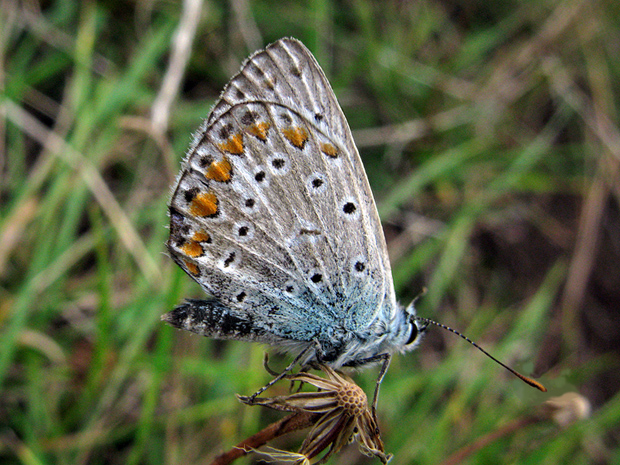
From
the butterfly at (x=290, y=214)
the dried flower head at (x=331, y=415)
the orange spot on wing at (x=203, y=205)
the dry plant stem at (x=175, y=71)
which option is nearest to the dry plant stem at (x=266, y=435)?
the dried flower head at (x=331, y=415)

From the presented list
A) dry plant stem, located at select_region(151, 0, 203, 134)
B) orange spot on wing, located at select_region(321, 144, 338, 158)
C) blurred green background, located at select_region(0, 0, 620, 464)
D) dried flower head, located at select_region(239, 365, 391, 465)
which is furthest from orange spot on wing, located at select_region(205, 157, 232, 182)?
dry plant stem, located at select_region(151, 0, 203, 134)

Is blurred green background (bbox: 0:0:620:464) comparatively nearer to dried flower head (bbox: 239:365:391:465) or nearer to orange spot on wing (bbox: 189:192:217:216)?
orange spot on wing (bbox: 189:192:217:216)

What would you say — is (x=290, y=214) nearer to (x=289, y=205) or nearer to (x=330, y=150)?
(x=289, y=205)

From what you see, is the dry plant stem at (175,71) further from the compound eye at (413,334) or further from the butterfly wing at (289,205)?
the compound eye at (413,334)

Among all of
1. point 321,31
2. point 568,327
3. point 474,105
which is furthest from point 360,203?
point 568,327

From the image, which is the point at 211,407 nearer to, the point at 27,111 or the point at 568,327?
the point at 27,111
